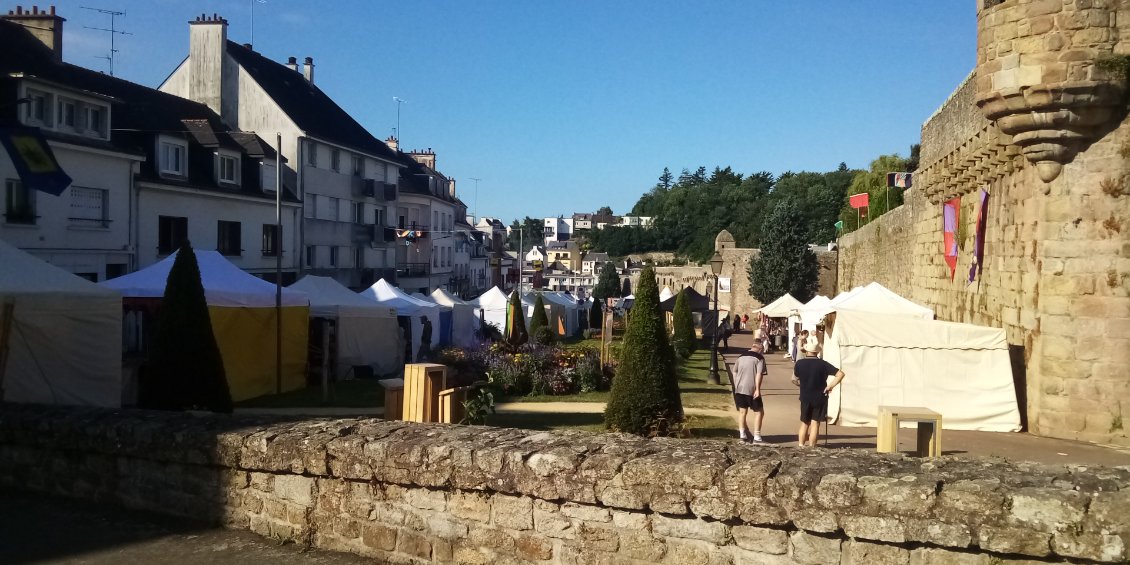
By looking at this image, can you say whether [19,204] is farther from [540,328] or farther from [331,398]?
[540,328]

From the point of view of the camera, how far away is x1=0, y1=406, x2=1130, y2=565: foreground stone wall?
3898mm

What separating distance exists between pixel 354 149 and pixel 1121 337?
3433 cm

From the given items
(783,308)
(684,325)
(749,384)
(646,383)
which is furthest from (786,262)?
(646,383)

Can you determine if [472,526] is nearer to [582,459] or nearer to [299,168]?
[582,459]

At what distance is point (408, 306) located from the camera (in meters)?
23.1

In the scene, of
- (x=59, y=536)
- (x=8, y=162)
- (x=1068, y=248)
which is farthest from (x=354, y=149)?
(x=59, y=536)

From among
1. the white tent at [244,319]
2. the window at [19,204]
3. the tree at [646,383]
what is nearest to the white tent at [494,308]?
the white tent at [244,319]

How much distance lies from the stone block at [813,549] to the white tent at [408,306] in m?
18.0

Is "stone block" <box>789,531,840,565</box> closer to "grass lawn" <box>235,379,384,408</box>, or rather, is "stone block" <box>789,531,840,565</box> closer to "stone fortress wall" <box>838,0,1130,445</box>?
"stone fortress wall" <box>838,0,1130,445</box>

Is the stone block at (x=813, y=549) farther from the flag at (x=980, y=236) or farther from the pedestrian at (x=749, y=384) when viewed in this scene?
the flag at (x=980, y=236)

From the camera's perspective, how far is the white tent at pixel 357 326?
20.8 metres

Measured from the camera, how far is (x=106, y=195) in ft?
81.7

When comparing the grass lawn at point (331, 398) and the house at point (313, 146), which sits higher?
the house at point (313, 146)

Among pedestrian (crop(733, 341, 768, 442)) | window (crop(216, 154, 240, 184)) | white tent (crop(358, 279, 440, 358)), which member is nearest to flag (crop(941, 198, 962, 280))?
pedestrian (crop(733, 341, 768, 442))
